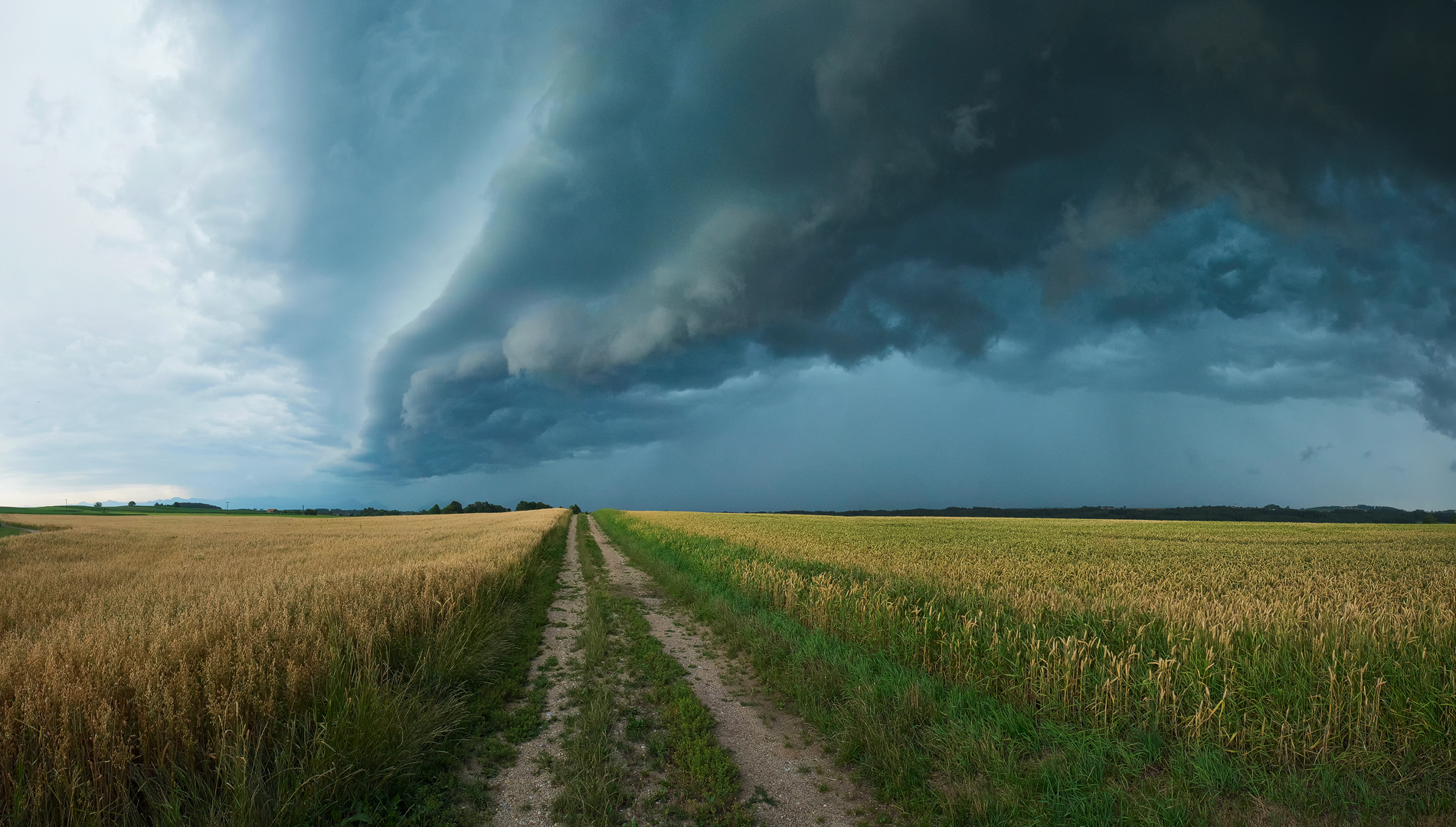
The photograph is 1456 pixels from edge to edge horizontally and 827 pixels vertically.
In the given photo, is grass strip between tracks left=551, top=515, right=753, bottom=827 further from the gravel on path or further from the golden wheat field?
the golden wheat field

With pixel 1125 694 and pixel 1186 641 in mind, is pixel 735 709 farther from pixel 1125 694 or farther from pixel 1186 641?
pixel 1186 641

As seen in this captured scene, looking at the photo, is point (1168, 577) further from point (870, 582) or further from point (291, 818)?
point (291, 818)

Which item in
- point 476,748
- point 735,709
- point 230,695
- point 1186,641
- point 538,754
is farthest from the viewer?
point 735,709

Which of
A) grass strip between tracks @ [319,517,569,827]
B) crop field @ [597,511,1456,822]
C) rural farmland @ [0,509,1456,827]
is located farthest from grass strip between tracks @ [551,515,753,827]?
crop field @ [597,511,1456,822]

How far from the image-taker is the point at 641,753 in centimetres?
621

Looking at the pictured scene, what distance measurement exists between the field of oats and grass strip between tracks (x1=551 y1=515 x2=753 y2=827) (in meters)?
1.67

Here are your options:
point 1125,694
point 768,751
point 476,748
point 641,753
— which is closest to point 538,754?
point 476,748

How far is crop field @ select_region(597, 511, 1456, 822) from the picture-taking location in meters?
4.91

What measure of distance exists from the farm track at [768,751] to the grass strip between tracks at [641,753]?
229 mm

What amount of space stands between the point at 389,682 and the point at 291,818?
2691 mm

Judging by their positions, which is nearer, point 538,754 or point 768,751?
point 538,754

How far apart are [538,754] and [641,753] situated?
1.20 meters

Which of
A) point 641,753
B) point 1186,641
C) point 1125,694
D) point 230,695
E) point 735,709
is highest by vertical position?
point 230,695

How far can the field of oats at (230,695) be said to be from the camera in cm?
427
